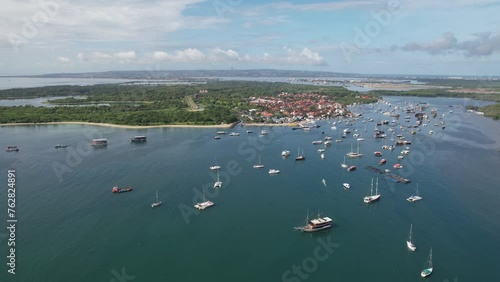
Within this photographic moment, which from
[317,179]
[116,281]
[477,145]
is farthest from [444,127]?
[116,281]

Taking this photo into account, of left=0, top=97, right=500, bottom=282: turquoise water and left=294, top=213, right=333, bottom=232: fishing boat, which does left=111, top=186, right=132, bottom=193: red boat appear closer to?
left=0, top=97, right=500, bottom=282: turquoise water

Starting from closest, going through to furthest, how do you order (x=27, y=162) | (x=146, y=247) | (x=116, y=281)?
(x=116, y=281) → (x=146, y=247) → (x=27, y=162)

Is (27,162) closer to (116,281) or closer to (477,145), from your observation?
(116,281)

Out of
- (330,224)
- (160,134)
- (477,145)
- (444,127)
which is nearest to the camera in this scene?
(330,224)

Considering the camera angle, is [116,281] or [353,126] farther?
[353,126]

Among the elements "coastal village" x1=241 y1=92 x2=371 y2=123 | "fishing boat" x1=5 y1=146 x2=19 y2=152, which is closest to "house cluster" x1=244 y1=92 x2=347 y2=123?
"coastal village" x1=241 y1=92 x2=371 y2=123

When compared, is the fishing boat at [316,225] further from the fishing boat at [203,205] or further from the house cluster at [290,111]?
the house cluster at [290,111]

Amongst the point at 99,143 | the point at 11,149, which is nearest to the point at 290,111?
the point at 99,143

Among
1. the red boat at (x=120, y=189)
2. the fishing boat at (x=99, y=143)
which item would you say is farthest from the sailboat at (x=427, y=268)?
the fishing boat at (x=99, y=143)
